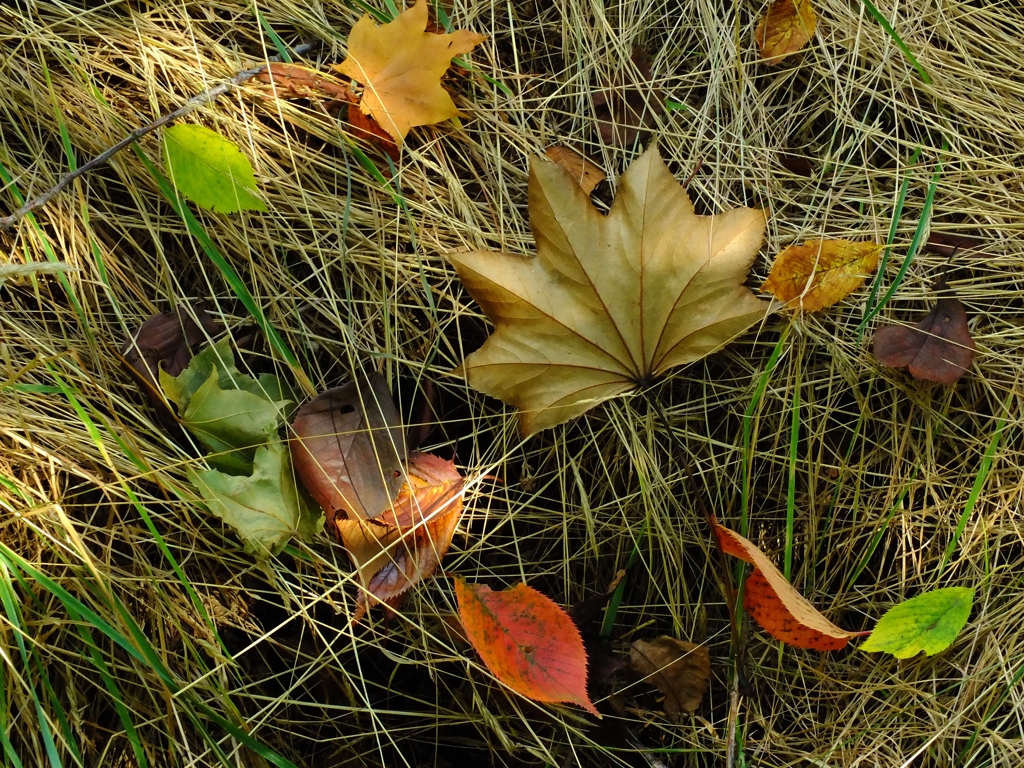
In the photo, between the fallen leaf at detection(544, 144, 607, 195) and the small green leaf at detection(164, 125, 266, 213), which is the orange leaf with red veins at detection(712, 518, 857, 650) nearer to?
the fallen leaf at detection(544, 144, 607, 195)

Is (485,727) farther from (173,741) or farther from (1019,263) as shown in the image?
(1019,263)

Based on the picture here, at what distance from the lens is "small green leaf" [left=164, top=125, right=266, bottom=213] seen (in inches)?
53.9

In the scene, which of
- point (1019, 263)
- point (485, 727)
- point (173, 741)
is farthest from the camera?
point (1019, 263)

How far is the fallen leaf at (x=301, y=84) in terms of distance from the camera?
1.48 metres

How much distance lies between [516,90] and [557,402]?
0.65 meters

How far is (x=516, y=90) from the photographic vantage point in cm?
154

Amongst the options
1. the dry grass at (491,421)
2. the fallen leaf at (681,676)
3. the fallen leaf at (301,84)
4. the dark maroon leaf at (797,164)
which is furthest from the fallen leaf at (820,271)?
the fallen leaf at (301,84)

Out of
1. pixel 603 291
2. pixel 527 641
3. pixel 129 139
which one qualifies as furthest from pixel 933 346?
pixel 129 139

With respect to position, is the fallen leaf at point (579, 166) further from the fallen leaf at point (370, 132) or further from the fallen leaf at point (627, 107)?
the fallen leaf at point (370, 132)

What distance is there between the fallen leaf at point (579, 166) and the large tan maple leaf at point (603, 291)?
16 centimetres

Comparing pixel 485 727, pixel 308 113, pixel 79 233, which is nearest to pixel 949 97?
pixel 308 113

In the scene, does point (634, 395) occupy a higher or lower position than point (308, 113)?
lower

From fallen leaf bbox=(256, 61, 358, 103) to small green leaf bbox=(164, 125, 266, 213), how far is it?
0.53 ft

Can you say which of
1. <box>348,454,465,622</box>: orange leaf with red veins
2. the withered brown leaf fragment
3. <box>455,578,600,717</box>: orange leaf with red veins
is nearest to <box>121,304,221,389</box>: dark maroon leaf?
the withered brown leaf fragment
